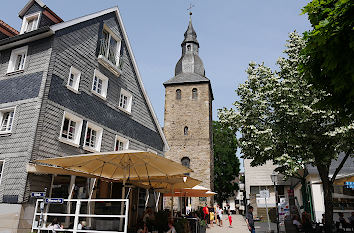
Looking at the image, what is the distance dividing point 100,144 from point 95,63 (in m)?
3.89

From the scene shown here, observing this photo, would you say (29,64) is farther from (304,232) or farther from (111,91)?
(304,232)

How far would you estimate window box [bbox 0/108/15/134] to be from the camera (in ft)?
37.9

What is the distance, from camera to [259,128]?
15359 mm

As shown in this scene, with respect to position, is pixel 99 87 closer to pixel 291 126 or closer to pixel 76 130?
pixel 76 130

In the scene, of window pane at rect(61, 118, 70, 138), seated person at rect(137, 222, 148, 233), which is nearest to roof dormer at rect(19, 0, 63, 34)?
window pane at rect(61, 118, 70, 138)

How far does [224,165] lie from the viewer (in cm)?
4575

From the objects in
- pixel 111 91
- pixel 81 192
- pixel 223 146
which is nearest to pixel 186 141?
pixel 223 146

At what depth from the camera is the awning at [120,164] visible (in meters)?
8.61

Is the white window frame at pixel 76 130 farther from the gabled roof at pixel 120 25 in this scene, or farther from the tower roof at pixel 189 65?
the tower roof at pixel 189 65

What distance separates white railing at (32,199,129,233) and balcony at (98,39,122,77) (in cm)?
673

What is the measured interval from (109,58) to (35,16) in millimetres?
3831

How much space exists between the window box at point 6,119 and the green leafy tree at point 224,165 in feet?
115

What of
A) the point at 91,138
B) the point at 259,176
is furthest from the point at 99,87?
the point at 259,176

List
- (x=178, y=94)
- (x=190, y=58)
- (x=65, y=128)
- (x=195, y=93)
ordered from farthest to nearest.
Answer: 1. (x=190, y=58)
2. (x=178, y=94)
3. (x=195, y=93)
4. (x=65, y=128)
